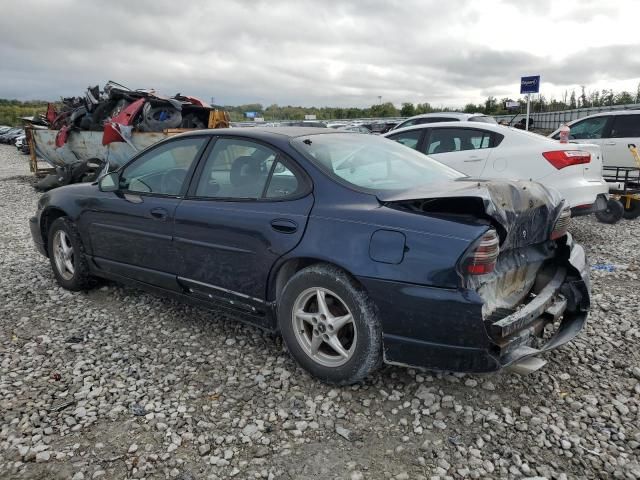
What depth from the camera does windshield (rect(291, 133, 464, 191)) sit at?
3.13 m

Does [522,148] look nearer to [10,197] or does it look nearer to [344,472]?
[344,472]

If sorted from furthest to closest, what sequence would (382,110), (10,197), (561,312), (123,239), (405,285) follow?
1. (382,110)
2. (10,197)
3. (123,239)
4. (561,312)
5. (405,285)

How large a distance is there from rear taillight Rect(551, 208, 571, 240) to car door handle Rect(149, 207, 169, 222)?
2642 mm

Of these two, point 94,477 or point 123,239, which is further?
point 123,239

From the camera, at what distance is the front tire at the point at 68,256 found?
14.8 ft

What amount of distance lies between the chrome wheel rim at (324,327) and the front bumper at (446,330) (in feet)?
0.80

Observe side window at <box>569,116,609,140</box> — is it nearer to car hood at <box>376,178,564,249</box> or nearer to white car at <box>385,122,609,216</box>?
white car at <box>385,122,609,216</box>

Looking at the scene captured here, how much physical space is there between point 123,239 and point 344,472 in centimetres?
264

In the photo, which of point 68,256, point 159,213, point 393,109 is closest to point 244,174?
point 159,213

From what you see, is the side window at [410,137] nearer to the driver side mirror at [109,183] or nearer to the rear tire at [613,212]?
the rear tire at [613,212]

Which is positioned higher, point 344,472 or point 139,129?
point 139,129

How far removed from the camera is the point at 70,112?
12578 millimetres

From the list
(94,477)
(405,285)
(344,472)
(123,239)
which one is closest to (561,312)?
(405,285)

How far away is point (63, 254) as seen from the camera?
4703mm
